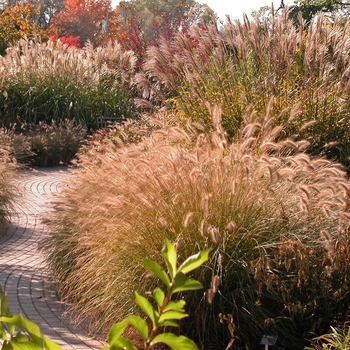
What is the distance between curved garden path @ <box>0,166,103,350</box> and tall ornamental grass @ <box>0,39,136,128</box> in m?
8.00

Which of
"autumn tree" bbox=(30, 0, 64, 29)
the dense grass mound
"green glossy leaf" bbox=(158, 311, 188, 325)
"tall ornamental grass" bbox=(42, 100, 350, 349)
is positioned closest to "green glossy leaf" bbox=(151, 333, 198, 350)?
"green glossy leaf" bbox=(158, 311, 188, 325)

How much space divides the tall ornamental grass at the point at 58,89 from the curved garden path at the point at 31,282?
800 centimetres

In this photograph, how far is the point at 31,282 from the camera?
6945 millimetres

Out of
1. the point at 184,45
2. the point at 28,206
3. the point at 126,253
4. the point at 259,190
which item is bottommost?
the point at 28,206

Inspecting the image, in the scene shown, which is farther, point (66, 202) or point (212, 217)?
point (66, 202)

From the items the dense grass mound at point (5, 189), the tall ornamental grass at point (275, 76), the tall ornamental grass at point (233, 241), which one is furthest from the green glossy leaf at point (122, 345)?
the dense grass mound at point (5, 189)

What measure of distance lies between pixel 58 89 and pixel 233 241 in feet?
50.3

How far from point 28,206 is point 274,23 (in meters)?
5.22

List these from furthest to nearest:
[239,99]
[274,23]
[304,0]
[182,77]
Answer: [304,0] < [182,77] < [274,23] < [239,99]

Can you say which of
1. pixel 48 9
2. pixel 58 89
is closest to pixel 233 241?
pixel 58 89

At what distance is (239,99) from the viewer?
8.56m

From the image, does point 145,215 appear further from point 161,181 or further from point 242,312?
point 242,312

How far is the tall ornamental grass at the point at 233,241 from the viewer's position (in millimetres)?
4793

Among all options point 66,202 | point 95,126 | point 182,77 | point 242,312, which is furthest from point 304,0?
point 242,312
